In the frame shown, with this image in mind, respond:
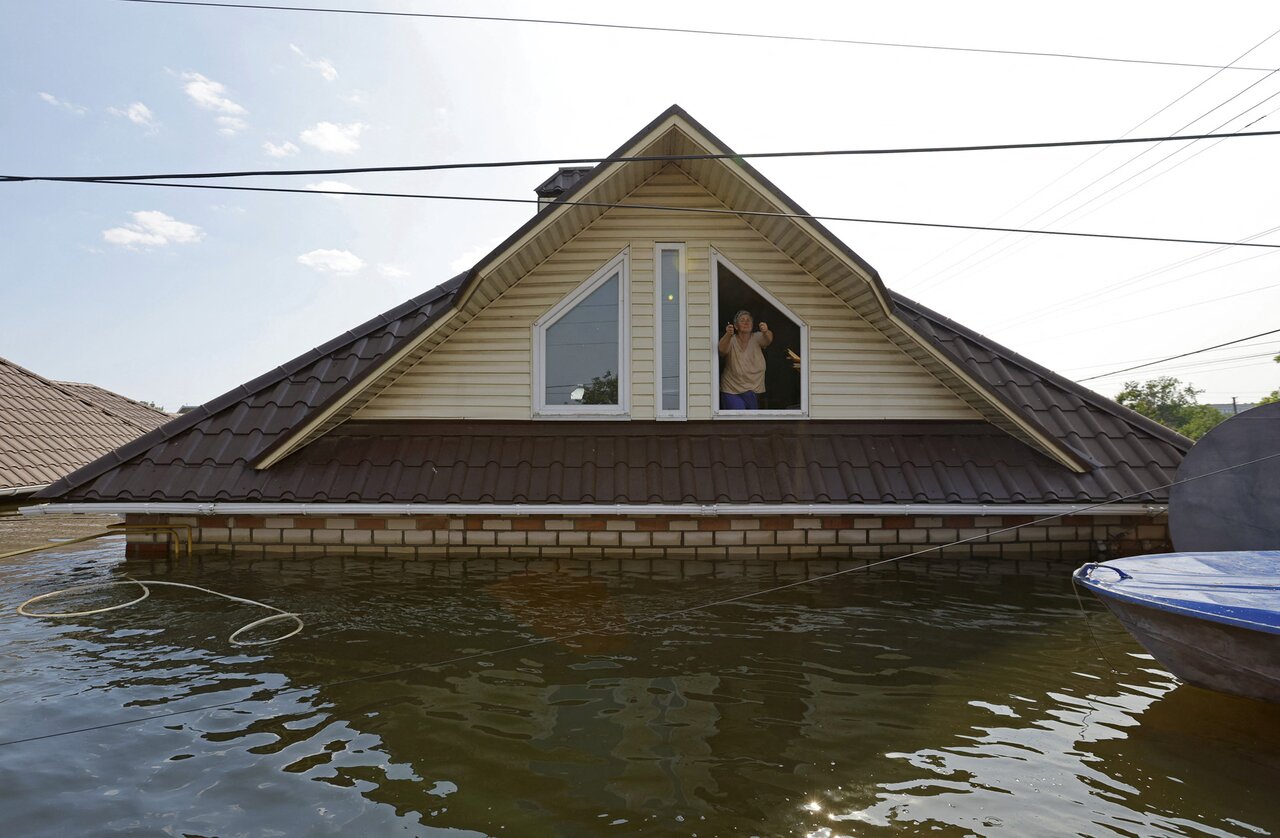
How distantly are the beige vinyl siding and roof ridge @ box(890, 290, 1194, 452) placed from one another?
1019mm

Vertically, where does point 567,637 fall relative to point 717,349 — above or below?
below

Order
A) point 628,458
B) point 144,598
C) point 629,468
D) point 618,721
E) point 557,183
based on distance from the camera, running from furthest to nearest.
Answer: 1. point 557,183
2. point 628,458
3. point 629,468
4. point 144,598
5. point 618,721

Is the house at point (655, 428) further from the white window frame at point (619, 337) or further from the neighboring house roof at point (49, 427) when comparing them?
the neighboring house roof at point (49, 427)

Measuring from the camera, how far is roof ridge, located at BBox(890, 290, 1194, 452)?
887 cm

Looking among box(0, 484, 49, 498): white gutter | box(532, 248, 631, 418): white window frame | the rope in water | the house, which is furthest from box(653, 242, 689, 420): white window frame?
box(0, 484, 49, 498): white gutter

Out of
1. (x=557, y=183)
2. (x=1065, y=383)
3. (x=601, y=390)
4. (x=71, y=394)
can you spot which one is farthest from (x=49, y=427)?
(x=1065, y=383)

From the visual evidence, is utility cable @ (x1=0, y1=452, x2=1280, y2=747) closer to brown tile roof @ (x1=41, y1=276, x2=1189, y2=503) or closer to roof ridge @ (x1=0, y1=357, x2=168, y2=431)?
brown tile roof @ (x1=41, y1=276, x2=1189, y2=503)

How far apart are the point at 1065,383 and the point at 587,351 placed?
715 cm

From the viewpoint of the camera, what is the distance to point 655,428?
29.6 ft

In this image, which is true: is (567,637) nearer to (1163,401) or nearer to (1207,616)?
(1207,616)

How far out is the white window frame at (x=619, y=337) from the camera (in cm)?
910

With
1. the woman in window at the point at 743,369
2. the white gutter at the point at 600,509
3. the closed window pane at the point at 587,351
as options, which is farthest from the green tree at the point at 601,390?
the white gutter at the point at 600,509

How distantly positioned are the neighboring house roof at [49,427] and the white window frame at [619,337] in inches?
501

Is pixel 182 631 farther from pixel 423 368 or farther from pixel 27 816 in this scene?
pixel 423 368
